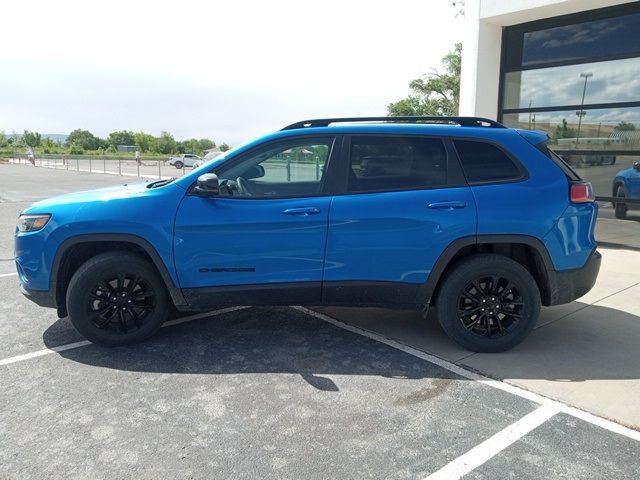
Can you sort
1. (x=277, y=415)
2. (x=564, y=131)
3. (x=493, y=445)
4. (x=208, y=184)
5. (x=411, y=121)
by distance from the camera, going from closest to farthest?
(x=493, y=445) < (x=277, y=415) < (x=208, y=184) < (x=411, y=121) < (x=564, y=131)

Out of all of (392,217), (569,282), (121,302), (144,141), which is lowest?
(121,302)

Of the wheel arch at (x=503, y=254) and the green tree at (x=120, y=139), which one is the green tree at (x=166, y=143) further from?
the wheel arch at (x=503, y=254)

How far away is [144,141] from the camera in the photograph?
4865 inches

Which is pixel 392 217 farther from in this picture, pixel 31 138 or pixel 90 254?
pixel 31 138

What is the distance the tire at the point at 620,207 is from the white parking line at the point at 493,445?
6.20 metres

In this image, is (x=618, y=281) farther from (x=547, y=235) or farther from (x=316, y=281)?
(x=316, y=281)

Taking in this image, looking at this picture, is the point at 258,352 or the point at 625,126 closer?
the point at 258,352

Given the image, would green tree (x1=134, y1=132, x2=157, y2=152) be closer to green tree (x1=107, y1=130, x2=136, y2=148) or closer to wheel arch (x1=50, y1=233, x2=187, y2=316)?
green tree (x1=107, y1=130, x2=136, y2=148)

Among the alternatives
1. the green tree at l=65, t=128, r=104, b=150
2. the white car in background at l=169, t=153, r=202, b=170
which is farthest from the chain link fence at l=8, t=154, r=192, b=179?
the green tree at l=65, t=128, r=104, b=150

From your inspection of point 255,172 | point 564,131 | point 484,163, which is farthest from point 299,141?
point 564,131

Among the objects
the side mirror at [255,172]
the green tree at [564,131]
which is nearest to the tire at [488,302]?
the side mirror at [255,172]

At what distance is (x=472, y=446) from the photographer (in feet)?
8.96

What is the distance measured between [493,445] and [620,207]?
687cm

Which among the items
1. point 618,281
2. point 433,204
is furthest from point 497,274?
point 618,281
